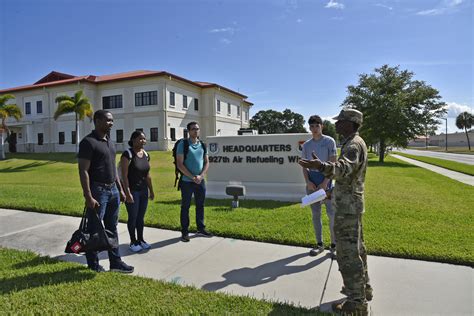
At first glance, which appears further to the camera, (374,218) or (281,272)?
(374,218)

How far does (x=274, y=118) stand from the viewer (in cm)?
8406

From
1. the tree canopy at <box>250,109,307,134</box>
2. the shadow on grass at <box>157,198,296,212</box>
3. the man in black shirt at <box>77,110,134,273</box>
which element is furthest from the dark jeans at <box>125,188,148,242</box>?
the tree canopy at <box>250,109,307,134</box>

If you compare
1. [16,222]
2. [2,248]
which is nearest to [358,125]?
[2,248]

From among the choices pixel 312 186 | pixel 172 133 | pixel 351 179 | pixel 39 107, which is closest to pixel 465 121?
pixel 172 133

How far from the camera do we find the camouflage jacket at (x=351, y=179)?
8.70ft

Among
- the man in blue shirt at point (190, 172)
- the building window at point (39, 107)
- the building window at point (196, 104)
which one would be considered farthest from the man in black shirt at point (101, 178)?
the building window at point (39, 107)

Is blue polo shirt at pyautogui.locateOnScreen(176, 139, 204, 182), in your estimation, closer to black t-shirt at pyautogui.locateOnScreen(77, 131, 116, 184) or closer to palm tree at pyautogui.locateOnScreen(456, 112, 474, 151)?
black t-shirt at pyautogui.locateOnScreen(77, 131, 116, 184)

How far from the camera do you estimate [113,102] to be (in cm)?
3512

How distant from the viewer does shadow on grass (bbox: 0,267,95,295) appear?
339cm

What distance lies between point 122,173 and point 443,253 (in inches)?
178

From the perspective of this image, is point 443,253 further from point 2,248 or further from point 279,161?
point 2,248

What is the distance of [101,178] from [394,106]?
26123 mm

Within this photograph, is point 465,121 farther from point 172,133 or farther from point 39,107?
point 39,107

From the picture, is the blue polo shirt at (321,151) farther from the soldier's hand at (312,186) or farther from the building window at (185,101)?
the building window at (185,101)
